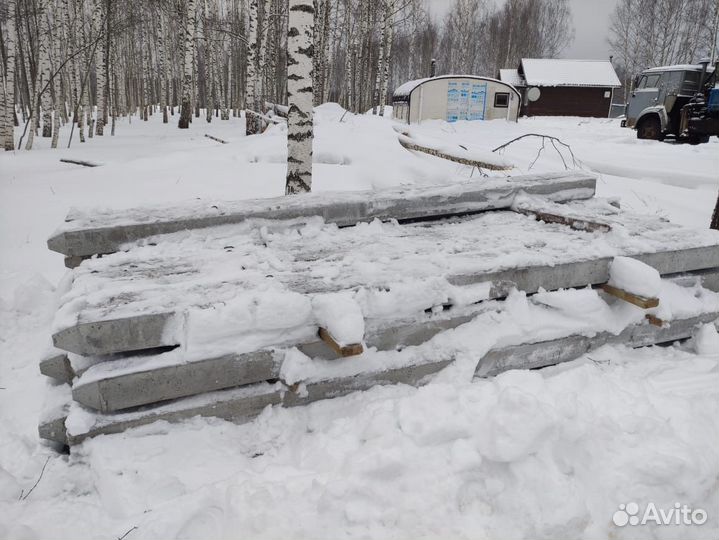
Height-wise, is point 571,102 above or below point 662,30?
below

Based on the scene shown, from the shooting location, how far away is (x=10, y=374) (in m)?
2.84

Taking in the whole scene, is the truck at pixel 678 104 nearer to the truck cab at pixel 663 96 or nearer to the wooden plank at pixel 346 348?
the truck cab at pixel 663 96

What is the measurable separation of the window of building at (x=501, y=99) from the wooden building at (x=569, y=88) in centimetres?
920

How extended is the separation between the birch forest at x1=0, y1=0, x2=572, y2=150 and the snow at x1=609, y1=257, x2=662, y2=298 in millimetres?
3995

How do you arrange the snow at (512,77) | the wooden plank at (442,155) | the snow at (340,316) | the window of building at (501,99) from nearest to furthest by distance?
the snow at (340,316) < the wooden plank at (442,155) < the window of building at (501,99) < the snow at (512,77)

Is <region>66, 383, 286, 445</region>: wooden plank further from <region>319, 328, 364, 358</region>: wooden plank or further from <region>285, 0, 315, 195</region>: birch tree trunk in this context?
<region>285, 0, 315, 195</region>: birch tree trunk

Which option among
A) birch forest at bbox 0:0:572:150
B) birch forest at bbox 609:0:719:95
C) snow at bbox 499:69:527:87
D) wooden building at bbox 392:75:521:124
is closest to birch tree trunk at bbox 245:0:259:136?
birch forest at bbox 0:0:572:150

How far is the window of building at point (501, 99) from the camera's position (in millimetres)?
22984

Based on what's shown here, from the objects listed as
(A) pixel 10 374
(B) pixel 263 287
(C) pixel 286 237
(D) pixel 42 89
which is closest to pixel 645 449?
(B) pixel 263 287

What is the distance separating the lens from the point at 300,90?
5.22 metres

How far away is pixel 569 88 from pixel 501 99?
1087 centimetres

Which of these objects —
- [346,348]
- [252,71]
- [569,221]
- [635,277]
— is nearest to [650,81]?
[252,71]

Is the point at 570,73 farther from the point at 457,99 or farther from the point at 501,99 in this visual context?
the point at 457,99

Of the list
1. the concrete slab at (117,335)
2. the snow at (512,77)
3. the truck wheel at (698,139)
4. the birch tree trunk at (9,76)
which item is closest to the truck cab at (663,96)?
the truck wheel at (698,139)
